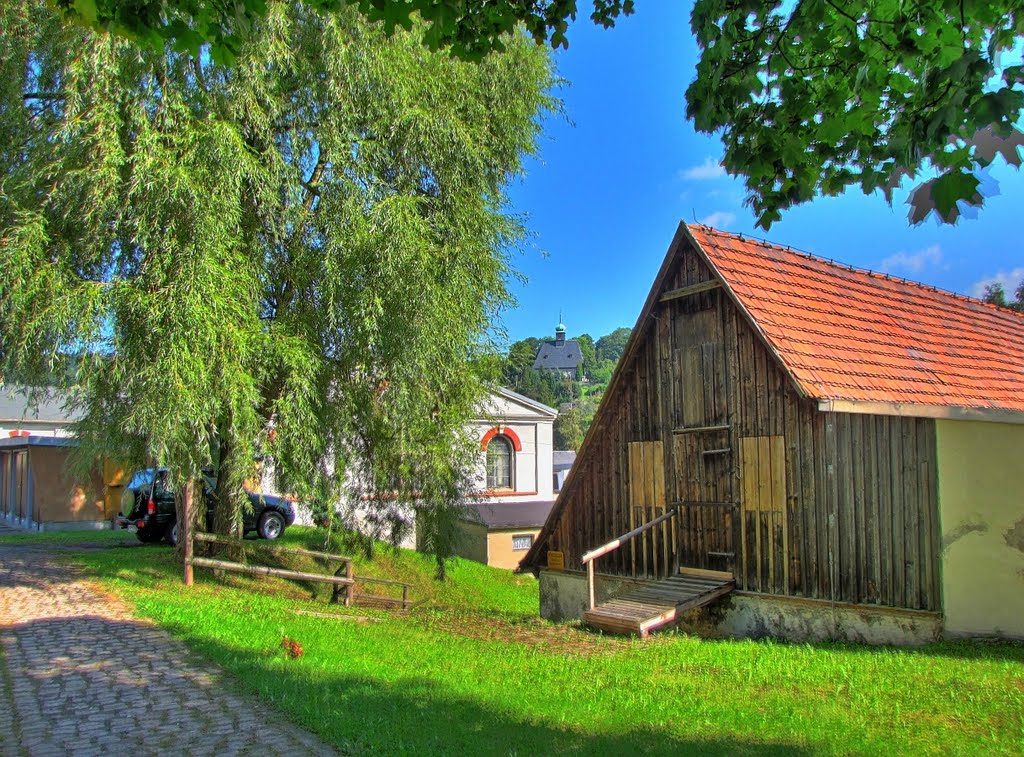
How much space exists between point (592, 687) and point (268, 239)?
9025 mm

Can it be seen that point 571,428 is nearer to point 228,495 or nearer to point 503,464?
point 503,464

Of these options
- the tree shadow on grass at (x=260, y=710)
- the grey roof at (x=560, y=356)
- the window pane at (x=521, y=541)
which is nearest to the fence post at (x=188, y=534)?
the tree shadow on grass at (x=260, y=710)

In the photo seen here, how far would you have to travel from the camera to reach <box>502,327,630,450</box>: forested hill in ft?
62.5

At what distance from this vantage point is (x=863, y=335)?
13148 millimetres

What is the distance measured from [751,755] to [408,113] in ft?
35.9

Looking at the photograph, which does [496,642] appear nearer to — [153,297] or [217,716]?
[217,716]

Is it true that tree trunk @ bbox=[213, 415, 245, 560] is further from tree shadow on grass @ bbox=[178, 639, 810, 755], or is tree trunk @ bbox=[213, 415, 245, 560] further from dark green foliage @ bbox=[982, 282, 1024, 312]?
dark green foliage @ bbox=[982, 282, 1024, 312]

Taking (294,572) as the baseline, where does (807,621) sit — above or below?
below

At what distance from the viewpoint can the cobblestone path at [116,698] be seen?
18.2ft

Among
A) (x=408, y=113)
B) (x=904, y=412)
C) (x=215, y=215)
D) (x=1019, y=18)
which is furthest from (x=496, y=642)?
(x=1019, y=18)

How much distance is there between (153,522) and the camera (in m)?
20.2

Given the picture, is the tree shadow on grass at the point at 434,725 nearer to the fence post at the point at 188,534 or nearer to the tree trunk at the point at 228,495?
the tree trunk at the point at 228,495

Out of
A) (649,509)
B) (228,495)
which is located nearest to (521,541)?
(649,509)

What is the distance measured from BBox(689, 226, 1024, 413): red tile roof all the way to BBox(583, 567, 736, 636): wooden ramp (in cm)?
356
